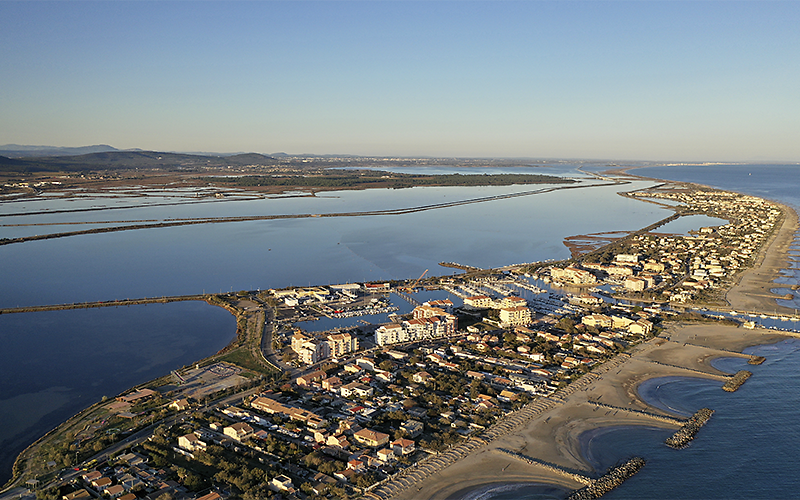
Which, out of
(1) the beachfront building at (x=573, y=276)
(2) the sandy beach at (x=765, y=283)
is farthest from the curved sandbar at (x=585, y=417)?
(1) the beachfront building at (x=573, y=276)

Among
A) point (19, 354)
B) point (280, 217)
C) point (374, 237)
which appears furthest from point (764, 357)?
point (280, 217)

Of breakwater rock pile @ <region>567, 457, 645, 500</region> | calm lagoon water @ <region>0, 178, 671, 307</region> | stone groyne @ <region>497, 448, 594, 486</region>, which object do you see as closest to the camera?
breakwater rock pile @ <region>567, 457, 645, 500</region>

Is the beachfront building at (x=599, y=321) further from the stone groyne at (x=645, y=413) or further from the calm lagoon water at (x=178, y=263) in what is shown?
the calm lagoon water at (x=178, y=263)

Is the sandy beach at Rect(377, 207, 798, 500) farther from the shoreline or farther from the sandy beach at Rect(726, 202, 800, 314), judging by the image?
the sandy beach at Rect(726, 202, 800, 314)

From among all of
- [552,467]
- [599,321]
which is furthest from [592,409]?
[599,321]

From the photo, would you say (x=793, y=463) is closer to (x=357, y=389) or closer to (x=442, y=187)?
(x=357, y=389)

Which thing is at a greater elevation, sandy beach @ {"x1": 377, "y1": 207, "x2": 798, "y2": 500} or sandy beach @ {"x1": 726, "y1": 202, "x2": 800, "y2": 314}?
sandy beach @ {"x1": 726, "y1": 202, "x2": 800, "y2": 314}

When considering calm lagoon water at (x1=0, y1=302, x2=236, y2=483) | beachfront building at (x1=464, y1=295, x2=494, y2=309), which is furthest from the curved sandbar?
A: calm lagoon water at (x1=0, y1=302, x2=236, y2=483)
